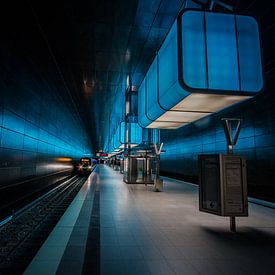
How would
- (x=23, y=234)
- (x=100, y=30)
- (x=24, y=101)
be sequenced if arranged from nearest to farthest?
(x=23, y=234), (x=24, y=101), (x=100, y=30)

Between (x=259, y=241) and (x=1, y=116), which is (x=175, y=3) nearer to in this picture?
(x=1, y=116)

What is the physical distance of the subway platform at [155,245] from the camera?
308cm

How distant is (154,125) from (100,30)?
5310mm

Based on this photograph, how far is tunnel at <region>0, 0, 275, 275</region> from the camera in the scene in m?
3.71

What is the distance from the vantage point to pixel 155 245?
3951mm

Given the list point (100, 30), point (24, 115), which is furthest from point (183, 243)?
point (100, 30)

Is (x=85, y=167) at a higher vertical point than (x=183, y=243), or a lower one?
higher

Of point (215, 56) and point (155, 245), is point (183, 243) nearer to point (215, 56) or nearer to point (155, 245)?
point (155, 245)

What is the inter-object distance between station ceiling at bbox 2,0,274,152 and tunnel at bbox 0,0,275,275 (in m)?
0.06

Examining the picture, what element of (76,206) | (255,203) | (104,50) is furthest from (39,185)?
(255,203)

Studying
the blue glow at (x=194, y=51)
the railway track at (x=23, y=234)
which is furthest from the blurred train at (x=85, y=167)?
the blue glow at (x=194, y=51)

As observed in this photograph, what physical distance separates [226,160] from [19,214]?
7.49 metres

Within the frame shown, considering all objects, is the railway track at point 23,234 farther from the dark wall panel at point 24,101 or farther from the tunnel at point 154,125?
the dark wall panel at point 24,101

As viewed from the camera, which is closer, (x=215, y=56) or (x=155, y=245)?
(x=155, y=245)
